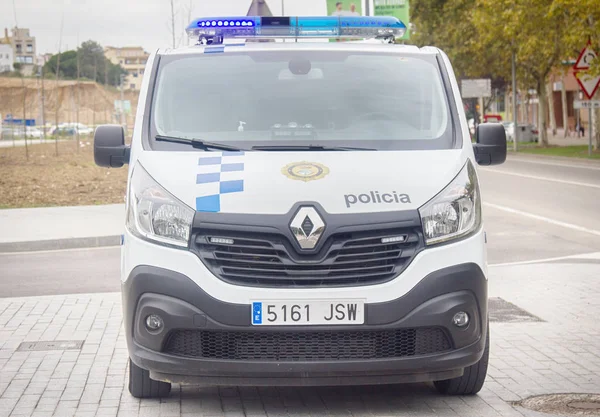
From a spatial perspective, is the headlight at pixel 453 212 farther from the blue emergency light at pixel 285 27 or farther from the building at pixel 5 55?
the building at pixel 5 55

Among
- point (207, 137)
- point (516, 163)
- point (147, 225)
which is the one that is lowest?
point (516, 163)

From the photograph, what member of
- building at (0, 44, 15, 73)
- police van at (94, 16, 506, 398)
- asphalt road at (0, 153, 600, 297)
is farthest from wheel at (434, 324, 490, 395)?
building at (0, 44, 15, 73)

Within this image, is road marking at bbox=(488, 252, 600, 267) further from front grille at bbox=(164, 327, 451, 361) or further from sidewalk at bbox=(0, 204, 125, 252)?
front grille at bbox=(164, 327, 451, 361)

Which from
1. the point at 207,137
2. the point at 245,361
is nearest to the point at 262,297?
the point at 245,361

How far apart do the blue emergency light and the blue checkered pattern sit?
140 centimetres

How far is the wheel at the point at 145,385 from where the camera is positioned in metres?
5.96

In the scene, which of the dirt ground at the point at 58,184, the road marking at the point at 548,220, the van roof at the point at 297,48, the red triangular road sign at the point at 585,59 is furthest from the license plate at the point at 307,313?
the red triangular road sign at the point at 585,59

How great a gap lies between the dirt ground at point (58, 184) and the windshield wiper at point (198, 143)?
14900mm

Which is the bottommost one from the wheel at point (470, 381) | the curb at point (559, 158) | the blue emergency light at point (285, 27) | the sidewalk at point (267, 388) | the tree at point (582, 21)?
the curb at point (559, 158)

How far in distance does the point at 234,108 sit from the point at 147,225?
41.2 inches

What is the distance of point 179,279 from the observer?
5.24 m

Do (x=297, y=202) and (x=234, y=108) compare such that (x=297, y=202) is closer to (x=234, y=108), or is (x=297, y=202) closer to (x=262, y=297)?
(x=262, y=297)

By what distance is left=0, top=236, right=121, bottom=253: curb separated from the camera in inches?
562

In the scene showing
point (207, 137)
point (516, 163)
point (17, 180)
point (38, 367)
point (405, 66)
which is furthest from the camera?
point (516, 163)
